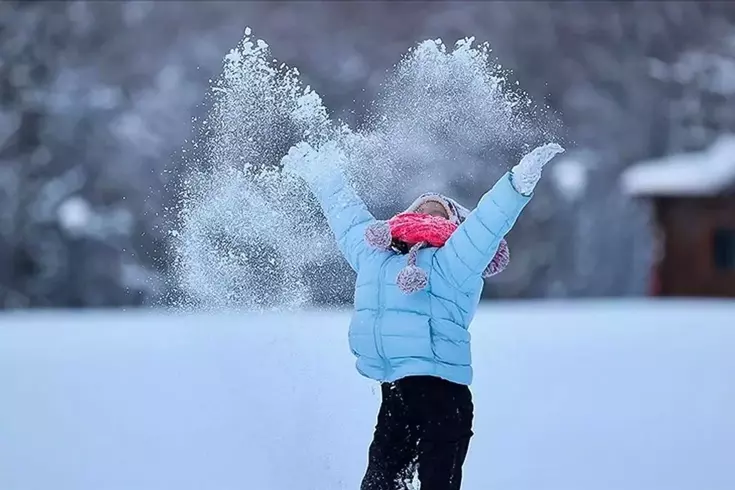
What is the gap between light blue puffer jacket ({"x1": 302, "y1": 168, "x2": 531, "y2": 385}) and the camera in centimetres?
278

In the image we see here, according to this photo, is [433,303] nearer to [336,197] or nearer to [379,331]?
[379,331]

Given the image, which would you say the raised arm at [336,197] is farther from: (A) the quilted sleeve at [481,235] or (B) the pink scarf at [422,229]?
(A) the quilted sleeve at [481,235]

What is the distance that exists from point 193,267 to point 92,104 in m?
14.5

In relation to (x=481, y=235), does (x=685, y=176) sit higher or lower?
higher

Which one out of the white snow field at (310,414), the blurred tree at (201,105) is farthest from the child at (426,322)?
the blurred tree at (201,105)

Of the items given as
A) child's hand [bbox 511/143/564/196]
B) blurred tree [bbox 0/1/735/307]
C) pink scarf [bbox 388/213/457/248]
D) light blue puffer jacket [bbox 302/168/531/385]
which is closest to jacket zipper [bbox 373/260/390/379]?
light blue puffer jacket [bbox 302/168/531/385]

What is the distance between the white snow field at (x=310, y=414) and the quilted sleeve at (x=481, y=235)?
36.3 inches

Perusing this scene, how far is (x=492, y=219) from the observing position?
2.76m

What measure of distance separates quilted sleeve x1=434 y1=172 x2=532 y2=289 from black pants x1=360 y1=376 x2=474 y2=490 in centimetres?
28

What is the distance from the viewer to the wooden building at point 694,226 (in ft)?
53.5

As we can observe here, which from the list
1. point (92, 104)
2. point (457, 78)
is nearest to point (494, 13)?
point (92, 104)

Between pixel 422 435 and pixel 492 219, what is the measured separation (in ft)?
1.86

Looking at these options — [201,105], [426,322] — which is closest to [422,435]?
[426,322]

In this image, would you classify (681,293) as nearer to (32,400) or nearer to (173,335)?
(173,335)
